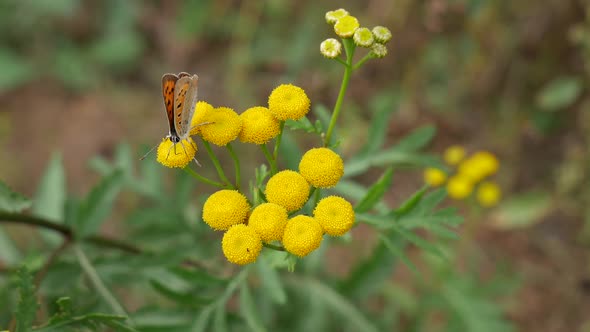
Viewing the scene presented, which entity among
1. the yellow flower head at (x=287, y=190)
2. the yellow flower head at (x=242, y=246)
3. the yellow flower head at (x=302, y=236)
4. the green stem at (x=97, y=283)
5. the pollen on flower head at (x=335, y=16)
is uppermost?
the pollen on flower head at (x=335, y=16)

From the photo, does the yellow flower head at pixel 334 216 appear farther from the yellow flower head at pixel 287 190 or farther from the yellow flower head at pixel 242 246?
the yellow flower head at pixel 242 246

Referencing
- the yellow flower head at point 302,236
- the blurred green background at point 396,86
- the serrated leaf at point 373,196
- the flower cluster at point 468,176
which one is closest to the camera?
the yellow flower head at point 302,236

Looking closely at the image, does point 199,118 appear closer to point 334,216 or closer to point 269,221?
point 269,221

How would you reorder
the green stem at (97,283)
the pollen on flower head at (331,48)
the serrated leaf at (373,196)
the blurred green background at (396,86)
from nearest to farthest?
1. the pollen on flower head at (331,48)
2. the serrated leaf at (373,196)
3. the green stem at (97,283)
4. the blurred green background at (396,86)

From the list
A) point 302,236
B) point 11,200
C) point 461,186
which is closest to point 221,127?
point 302,236

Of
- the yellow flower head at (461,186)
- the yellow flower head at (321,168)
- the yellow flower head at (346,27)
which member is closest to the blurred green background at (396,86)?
the yellow flower head at (461,186)
